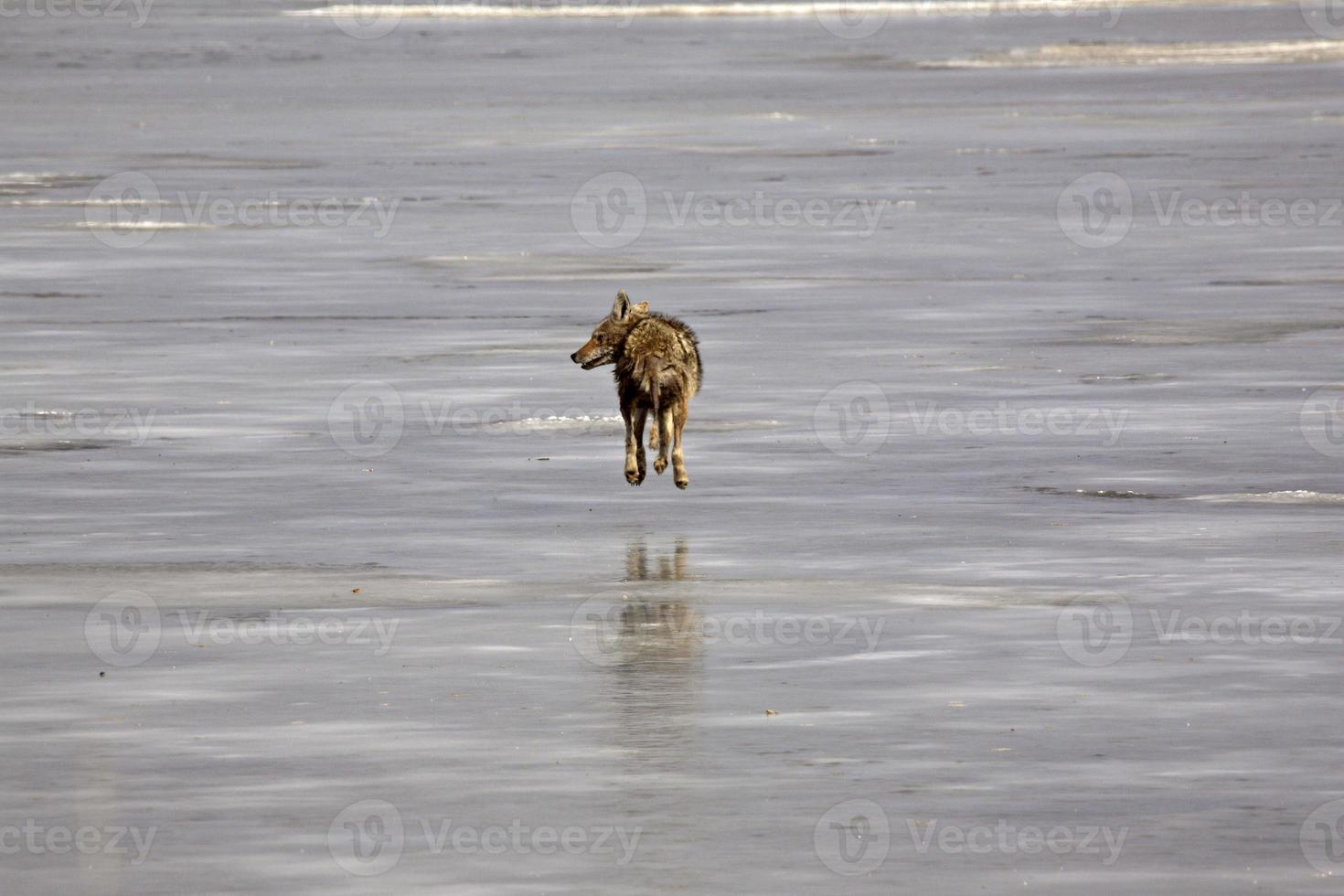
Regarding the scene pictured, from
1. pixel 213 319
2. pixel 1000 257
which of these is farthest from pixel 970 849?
pixel 1000 257

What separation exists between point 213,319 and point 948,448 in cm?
899

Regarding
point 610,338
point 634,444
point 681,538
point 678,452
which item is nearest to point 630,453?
point 634,444

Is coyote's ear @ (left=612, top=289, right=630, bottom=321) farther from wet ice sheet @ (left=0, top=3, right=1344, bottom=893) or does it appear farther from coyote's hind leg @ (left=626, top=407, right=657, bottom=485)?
wet ice sheet @ (left=0, top=3, right=1344, bottom=893)

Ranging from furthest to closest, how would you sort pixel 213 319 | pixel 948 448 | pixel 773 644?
1. pixel 213 319
2. pixel 948 448
3. pixel 773 644

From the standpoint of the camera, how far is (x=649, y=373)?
17.3 m

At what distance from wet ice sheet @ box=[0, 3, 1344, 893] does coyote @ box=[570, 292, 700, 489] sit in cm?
26

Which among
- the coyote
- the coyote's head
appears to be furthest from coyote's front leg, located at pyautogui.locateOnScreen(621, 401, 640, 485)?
the coyote's head

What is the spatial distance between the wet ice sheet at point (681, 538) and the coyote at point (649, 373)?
26cm

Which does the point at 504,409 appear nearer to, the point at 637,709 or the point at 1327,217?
the point at 637,709

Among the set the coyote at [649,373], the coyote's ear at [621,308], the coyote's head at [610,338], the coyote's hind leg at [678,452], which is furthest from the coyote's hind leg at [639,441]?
the coyote's ear at [621,308]

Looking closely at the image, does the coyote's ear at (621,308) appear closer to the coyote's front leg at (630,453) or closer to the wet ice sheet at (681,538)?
the coyote's front leg at (630,453)

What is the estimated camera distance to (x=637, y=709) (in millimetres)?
11797

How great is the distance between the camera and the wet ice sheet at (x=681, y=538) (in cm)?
1033

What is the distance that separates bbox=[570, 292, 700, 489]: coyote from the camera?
1730cm
